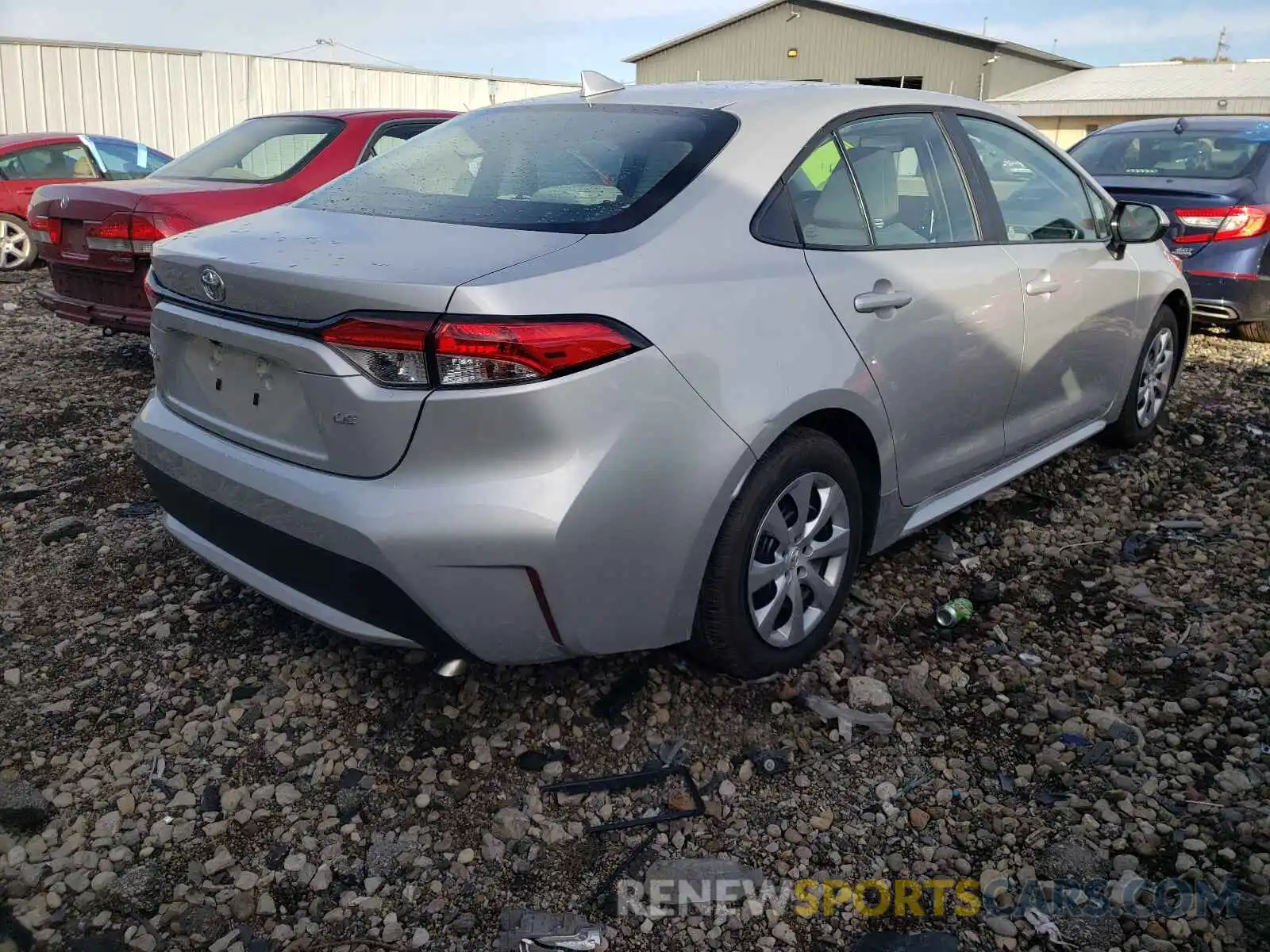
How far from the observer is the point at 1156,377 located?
4.94 meters

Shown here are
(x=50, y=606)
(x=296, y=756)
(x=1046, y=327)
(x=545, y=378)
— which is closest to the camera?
(x=545, y=378)

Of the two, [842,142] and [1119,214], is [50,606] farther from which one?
[1119,214]

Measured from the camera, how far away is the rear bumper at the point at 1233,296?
6855mm

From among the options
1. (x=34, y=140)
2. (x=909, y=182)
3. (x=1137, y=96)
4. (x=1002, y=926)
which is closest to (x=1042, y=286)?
(x=909, y=182)

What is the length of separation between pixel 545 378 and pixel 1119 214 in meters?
3.15

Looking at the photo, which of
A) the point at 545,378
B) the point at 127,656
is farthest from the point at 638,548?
the point at 127,656

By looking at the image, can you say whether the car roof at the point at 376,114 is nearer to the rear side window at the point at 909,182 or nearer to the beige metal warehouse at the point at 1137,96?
the rear side window at the point at 909,182

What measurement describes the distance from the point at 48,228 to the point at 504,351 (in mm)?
4752

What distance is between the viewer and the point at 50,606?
3.33m

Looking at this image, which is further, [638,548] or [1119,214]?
[1119,214]

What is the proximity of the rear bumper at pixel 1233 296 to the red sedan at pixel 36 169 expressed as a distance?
10.5m

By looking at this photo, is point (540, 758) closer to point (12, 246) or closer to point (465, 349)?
point (465, 349)

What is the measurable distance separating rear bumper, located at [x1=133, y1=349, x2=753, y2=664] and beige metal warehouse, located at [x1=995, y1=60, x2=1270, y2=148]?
2092cm

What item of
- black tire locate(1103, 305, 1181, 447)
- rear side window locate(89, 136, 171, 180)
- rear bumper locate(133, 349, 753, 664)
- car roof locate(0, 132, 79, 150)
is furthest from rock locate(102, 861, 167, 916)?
car roof locate(0, 132, 79, 150)
